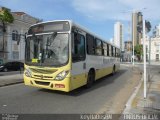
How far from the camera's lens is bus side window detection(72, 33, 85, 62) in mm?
10887

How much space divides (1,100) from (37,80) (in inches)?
68.3

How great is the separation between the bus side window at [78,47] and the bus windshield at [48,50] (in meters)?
0.49

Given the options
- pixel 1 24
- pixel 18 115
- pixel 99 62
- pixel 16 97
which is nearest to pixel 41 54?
pixel 16 97

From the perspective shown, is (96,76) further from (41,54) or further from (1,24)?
(1,24)

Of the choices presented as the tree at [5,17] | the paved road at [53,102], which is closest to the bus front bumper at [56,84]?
the paved road at [53,102]

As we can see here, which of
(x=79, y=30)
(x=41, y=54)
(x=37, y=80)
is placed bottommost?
(x=37, y=80)

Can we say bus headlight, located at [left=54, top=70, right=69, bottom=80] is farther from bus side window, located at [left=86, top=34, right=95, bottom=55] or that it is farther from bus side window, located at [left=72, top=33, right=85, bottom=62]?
bus side window, located at [left=86, top=34, right=95, bottom=55]

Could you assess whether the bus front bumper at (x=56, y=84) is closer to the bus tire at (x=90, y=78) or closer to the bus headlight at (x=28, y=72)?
the bus headlight at (x=28, y=72)

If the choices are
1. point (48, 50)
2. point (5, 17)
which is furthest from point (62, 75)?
point (5, 17)

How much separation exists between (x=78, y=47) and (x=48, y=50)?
1.49 metres

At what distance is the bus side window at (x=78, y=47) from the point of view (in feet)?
35.7

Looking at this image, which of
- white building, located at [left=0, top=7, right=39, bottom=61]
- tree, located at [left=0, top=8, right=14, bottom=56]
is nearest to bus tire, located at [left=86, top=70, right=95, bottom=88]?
white building, located at [left=0, top=7, right=39, bottom=61]

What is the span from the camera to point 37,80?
10867 millimetres

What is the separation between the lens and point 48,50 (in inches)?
419
